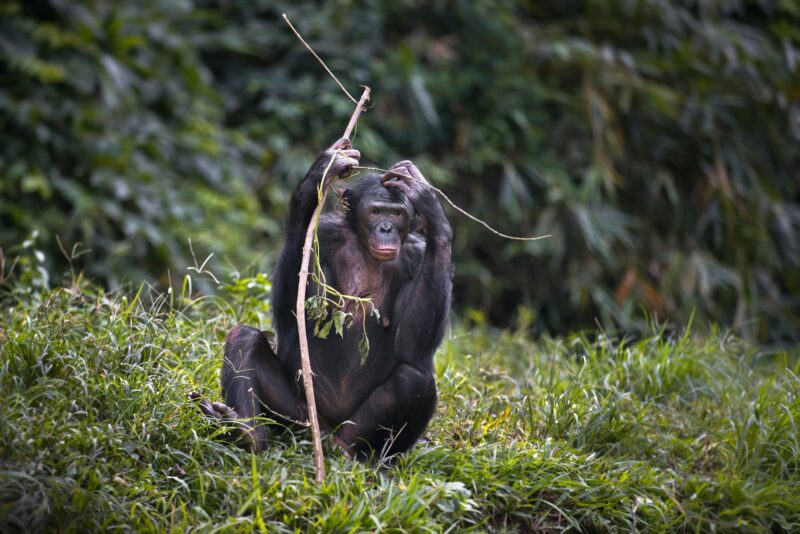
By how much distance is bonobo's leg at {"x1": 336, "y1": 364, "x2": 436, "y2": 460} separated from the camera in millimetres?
4062

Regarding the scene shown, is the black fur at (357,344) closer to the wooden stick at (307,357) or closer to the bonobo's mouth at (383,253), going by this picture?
the bonobo's mouth at (383,253)

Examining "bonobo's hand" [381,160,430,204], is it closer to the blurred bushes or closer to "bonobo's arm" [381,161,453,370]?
"bonobo's arm" [381,161,453,370]

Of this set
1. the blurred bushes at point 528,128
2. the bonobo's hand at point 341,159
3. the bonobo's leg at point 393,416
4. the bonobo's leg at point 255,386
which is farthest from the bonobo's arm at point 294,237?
the blurred bushes at point 528,128

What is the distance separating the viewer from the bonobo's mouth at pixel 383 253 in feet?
13.8

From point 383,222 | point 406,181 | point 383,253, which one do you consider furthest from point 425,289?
point 406,181

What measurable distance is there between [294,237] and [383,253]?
0.39 meters

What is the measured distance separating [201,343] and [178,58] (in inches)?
176

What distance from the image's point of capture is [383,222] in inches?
167

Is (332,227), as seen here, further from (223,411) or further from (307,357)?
(223,411)

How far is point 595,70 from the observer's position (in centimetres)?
883

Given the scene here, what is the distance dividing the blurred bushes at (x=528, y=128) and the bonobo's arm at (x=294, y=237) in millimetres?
3549

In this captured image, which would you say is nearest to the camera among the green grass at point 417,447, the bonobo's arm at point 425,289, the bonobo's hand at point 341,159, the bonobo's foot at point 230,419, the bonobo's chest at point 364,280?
the green grass at point 417,447

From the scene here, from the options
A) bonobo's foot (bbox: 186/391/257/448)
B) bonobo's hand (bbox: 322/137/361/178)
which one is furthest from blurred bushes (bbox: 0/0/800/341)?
bonobo's foot (bbox: 186/391/257/448)

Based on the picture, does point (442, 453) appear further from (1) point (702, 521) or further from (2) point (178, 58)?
(2) point (178, 58)
